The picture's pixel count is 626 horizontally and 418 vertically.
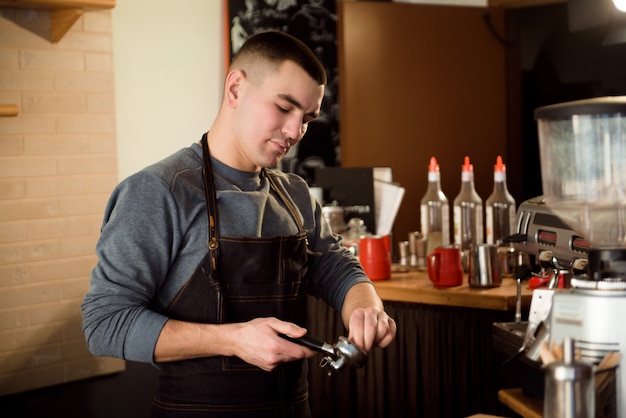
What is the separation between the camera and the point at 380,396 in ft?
10.8

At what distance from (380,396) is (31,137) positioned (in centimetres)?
188

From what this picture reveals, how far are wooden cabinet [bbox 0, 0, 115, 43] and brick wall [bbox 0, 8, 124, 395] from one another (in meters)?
0.04

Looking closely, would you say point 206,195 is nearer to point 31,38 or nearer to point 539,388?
point 539,388

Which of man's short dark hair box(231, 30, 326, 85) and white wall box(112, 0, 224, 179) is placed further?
white wall box(112, 0, 224, 179)

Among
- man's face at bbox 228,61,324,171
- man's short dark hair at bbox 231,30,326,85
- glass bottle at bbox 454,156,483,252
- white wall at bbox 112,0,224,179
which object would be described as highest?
white wall at bbox 112,0,224,179

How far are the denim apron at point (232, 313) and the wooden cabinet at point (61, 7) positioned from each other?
172cm

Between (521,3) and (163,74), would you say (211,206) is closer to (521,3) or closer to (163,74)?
(163,74)

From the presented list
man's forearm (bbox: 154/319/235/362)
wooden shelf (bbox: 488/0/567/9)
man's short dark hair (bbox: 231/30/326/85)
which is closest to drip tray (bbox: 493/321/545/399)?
man's forearm (bbox: 154/319/235/362)

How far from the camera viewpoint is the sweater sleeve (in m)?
1.76

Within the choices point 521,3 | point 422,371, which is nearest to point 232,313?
point 422,371

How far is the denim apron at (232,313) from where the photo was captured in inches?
74.8

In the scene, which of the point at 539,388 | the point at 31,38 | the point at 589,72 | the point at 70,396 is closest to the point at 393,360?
the point at 539,388

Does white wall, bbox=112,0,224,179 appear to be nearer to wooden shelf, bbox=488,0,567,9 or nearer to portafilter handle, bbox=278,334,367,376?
wooden shelf, bbox=488,0,567,9

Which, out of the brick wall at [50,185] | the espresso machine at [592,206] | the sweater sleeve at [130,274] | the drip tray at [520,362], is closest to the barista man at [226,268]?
the sweater sleeve at [130,274]
